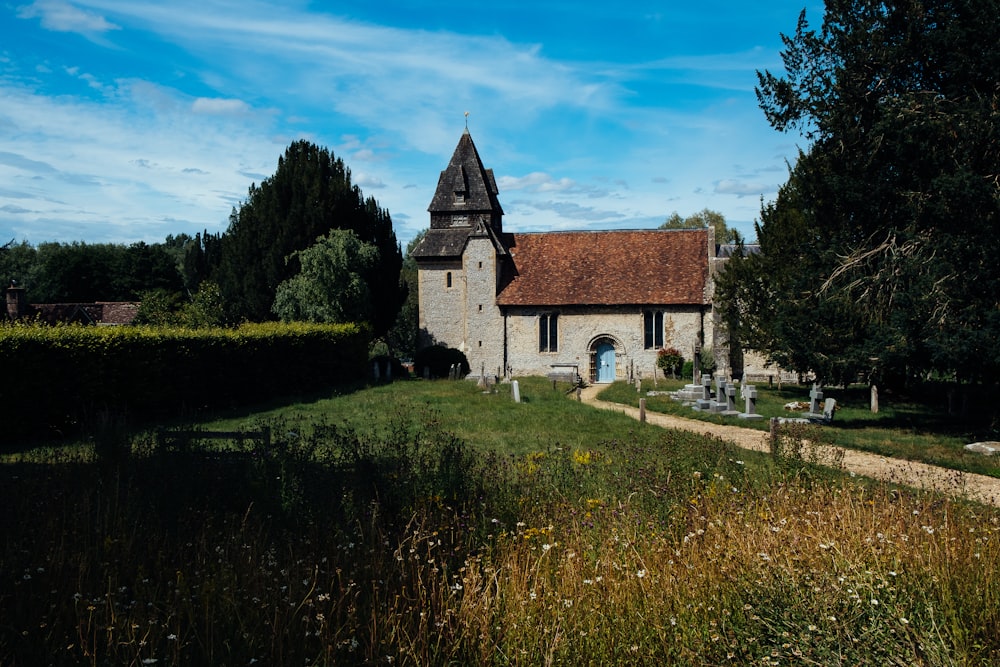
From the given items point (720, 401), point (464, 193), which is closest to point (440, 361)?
point (464, 193)

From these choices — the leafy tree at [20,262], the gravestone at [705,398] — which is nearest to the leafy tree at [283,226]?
the gravestone at [705,398]

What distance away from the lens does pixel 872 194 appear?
1762cm

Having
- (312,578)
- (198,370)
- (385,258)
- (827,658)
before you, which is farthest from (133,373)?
(385,258)

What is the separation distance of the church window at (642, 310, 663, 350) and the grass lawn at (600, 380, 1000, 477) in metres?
6.97

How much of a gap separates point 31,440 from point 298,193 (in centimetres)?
2246

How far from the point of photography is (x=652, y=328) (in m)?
36.0

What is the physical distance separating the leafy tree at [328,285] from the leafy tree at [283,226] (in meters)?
1.10

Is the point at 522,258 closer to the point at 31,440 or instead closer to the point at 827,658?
the point at 31,440

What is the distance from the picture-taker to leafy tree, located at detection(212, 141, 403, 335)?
35469 millimetres

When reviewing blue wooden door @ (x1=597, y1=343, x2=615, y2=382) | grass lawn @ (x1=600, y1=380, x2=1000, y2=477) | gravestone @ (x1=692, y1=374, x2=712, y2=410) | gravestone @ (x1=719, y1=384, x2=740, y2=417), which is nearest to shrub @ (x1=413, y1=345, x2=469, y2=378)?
blue wooden door @ (x1=597, y1=343, x2=615, y2=382)

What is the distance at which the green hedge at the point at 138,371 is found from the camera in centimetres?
1579

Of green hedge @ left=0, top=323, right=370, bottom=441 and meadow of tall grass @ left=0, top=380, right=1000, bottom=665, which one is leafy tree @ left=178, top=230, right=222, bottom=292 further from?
meadow of tall grass @ left=0, top=380, right=1000, bottom=665

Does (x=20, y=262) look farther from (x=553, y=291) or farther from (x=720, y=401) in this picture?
(x=720, y=401)

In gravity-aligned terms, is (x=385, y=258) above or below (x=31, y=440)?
Result: above
